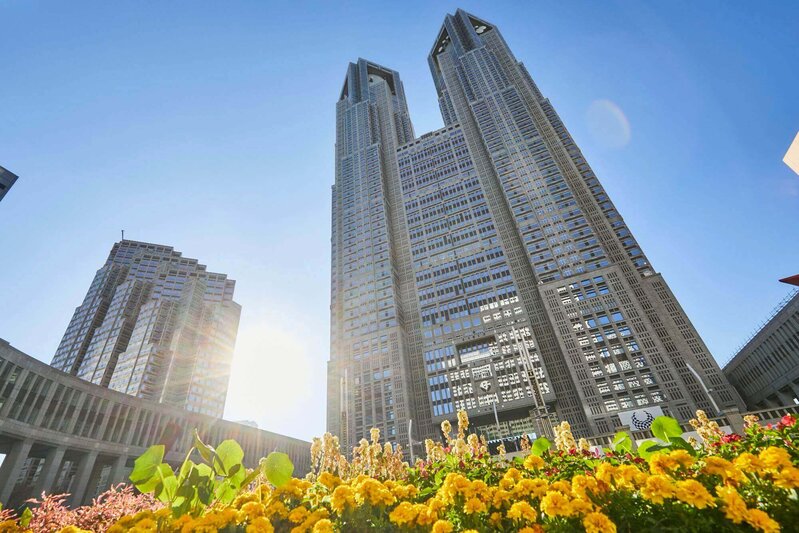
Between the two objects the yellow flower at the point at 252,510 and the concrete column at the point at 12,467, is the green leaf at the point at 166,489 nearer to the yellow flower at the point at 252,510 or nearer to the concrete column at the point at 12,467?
the yellow flower at the point at 252,510

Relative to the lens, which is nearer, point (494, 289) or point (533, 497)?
point (533, 497)

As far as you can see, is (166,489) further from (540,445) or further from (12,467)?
(12,467)

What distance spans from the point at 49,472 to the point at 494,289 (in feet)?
222

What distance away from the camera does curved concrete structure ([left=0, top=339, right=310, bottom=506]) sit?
29.7 meters

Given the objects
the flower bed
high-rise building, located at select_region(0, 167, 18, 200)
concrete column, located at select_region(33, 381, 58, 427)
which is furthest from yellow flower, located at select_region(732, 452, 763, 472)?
high-rise building, located at select_region(0, 167, 18, 200)

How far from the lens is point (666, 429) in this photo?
20.1 ft

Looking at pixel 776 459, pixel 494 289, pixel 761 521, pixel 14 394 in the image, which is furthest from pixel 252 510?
pixel 494 289

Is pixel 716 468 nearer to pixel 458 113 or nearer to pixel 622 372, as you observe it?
pixel 622 372

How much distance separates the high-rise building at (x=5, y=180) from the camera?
3928 centimetres

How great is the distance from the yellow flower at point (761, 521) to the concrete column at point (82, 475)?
48212 millimetres

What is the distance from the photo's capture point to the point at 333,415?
7694cm

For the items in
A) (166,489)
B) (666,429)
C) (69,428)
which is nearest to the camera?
(166,489)

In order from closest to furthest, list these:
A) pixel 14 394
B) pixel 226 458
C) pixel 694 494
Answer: pixel 694 494 < pixel 226 458 < pixel 14 394

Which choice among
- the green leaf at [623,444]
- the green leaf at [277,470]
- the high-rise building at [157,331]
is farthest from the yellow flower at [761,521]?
the high-rise building at [157,331]
